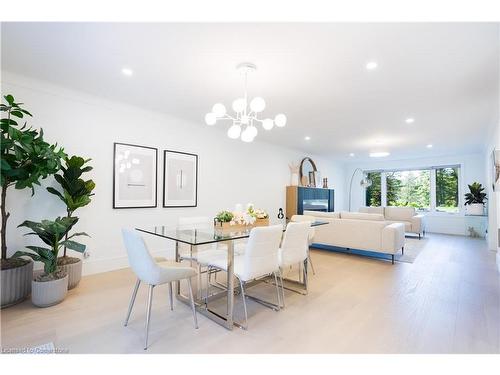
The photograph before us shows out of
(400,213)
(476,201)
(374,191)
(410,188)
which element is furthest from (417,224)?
(374,191)

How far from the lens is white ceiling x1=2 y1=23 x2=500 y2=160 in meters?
2.04

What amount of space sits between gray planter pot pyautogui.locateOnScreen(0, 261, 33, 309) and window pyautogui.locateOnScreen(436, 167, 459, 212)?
10.1 metres

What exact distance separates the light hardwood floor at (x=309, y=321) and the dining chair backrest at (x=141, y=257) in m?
0.51

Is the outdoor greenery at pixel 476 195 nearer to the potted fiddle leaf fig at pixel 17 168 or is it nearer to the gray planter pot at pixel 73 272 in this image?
the gray planter pot at pixel 73 272

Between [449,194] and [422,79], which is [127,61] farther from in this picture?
[449,194]

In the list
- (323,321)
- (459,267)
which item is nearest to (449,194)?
(459,267)

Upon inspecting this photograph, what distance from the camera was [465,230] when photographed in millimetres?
7488

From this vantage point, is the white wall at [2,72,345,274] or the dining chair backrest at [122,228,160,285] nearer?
the dining chair backrest at [122,228,160,285]

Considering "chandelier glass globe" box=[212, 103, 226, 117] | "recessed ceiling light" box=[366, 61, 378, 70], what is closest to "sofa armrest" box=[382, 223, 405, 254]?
"recessed ceiling light" box=[366, 61, 378, 70]

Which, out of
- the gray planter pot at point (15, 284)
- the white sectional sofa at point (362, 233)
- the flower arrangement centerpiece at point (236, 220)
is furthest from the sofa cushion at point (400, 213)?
the gray planter pot at point (15, 284)

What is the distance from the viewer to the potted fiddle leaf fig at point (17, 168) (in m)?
2.40

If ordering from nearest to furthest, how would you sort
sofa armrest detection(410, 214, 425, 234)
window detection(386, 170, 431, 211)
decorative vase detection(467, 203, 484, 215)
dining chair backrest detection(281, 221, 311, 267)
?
dining chair backrest detection(281, 221, 311, 267) → decorative vase detection(467, 203, 484, 215) → sofa armrest detection(410, 214, 425, 234) → window detection(386, 170, 431, 211)

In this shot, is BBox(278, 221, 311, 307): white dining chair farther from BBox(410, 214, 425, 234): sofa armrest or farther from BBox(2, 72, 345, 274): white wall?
BBox(410, 214, 425, 234): sofa armrest
